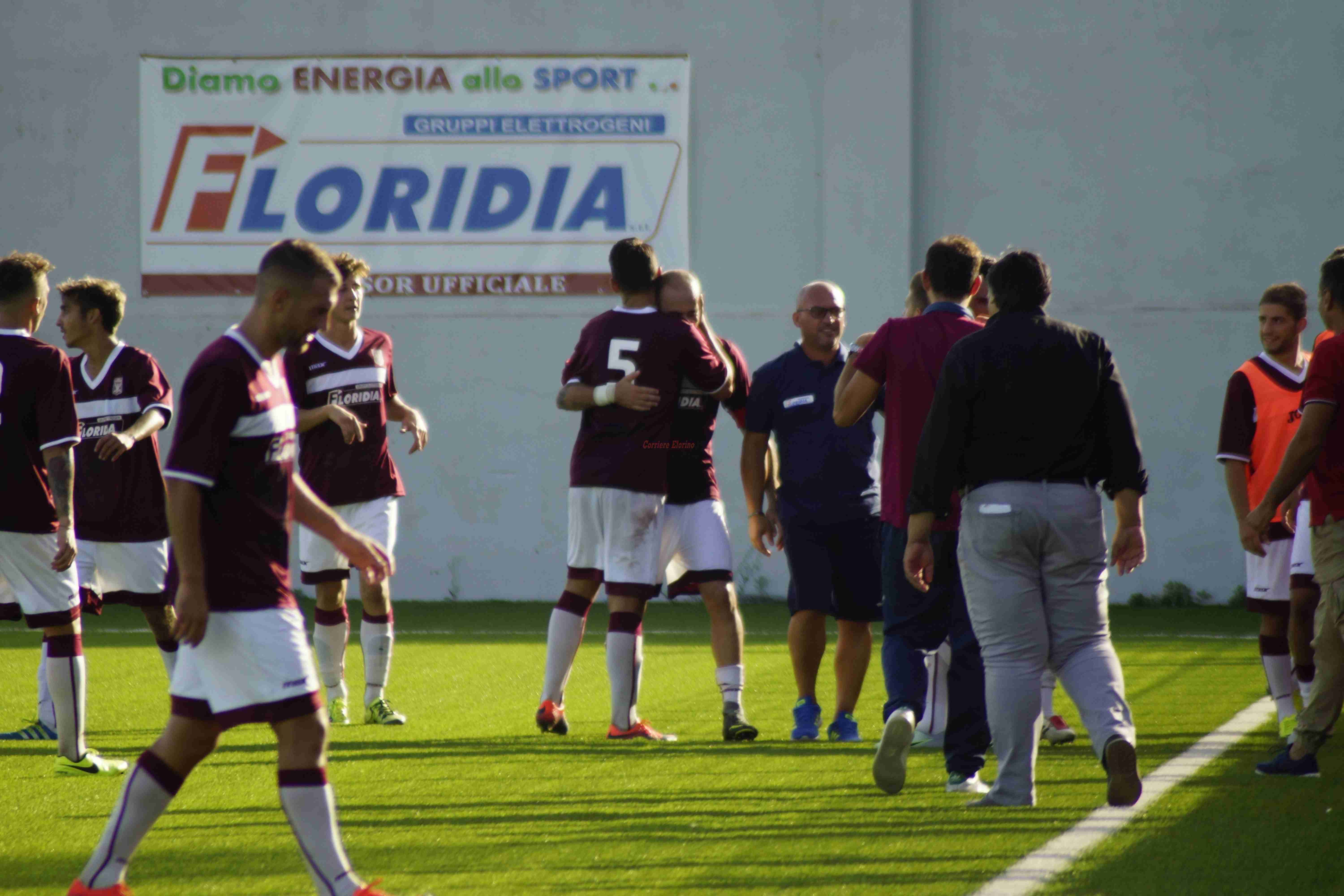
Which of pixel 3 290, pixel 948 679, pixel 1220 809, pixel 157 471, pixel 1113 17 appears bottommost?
pixel 1220 809

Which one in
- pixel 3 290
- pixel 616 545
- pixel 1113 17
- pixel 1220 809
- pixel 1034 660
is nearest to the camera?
pixel 1034 660

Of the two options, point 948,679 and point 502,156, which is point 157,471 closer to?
point 948,679

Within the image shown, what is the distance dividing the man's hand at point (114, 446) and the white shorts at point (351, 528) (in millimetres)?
1345

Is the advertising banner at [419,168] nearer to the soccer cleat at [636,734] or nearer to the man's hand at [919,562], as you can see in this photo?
the soccer cleat at [636,734]

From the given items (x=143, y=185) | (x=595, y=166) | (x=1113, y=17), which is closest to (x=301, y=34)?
(x=143, y=185)

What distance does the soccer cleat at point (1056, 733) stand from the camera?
264 inches

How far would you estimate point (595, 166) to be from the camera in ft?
49.1

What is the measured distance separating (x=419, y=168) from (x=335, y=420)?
28.0 ft

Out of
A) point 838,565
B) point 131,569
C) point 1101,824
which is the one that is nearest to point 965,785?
point 1101,824

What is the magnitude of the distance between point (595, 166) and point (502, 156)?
91cm

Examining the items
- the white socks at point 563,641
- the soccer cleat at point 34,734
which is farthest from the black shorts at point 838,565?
the soccer cleat at point 34,734

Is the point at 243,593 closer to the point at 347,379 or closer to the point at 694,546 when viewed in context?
the point at 694,546

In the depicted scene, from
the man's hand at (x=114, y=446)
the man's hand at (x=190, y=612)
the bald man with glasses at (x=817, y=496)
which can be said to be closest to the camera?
the man's hand at (x=190, y=612)

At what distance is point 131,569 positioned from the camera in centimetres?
684
